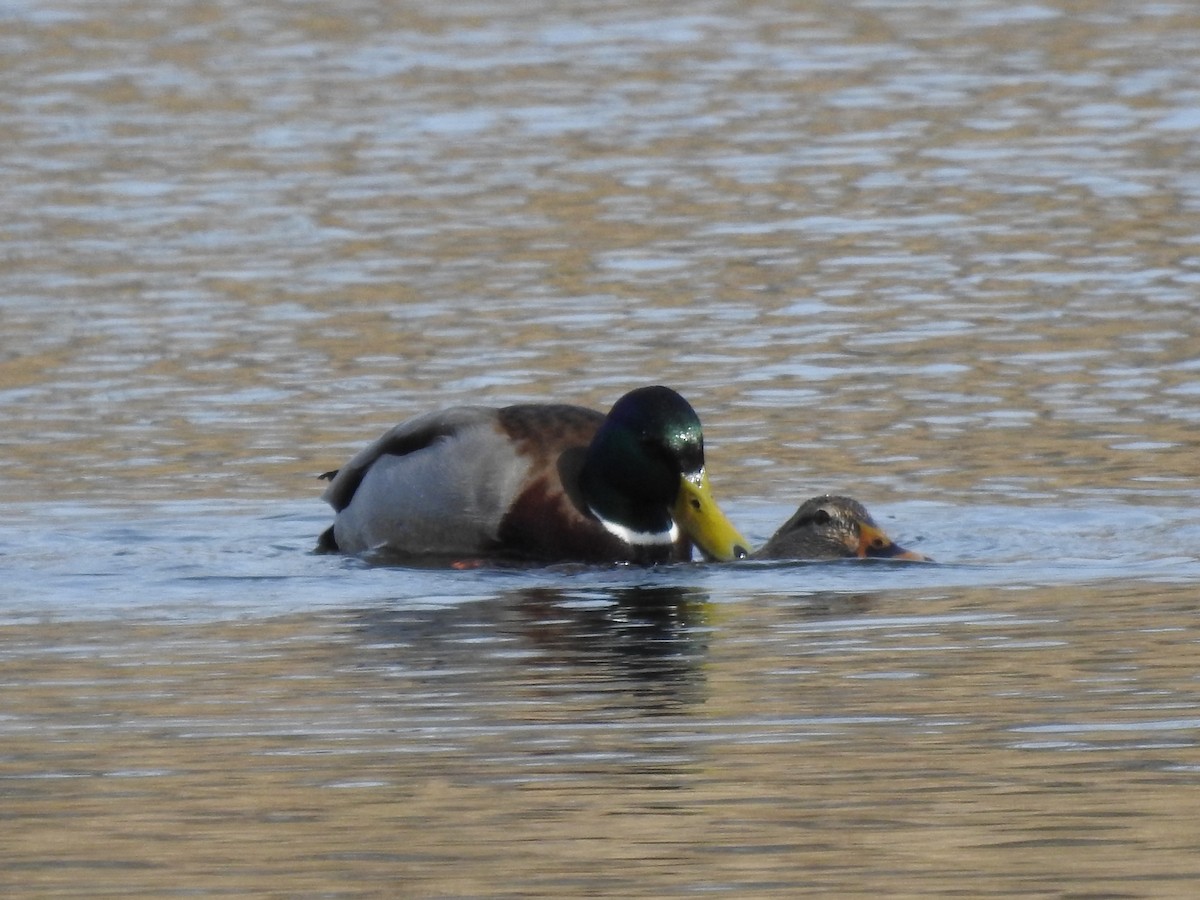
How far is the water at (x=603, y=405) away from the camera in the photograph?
21.3 feet

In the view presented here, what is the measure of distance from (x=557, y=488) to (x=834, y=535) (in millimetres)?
994

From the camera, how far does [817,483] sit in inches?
441

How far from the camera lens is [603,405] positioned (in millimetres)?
12500

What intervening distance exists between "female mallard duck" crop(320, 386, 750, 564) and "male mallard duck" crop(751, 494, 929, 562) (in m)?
0.20

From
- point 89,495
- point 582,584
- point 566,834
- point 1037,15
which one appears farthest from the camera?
point 1037,15

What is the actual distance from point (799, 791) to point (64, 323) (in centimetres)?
880

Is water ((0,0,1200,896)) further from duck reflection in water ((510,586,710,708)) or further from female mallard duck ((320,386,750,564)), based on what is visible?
female mallard duck ((320,386,750,564))

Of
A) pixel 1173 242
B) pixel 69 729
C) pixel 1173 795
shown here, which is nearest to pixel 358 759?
pixel 69 729

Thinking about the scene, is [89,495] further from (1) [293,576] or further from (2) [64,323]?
(2) [64,323]

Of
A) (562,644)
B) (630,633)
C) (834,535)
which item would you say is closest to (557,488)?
(834,535)

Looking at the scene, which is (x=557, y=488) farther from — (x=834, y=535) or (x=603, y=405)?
(x=603, y=405)

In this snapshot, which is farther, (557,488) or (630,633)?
(557,488)

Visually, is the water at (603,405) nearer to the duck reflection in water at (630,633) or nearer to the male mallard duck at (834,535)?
the duck reflection in water at (630,633)

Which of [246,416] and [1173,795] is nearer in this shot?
[1173,795]
